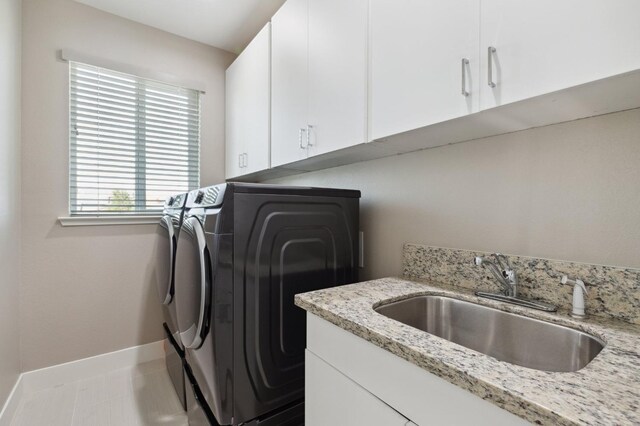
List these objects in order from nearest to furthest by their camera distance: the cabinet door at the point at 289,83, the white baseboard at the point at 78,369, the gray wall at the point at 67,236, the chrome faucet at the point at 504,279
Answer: the chrome faucet at the point at 504,279
the cabinet door at the point at 289,83
the white baseboard at the point at 78,369
the gray wall at the point at 67,236

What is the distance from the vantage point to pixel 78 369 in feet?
7.07

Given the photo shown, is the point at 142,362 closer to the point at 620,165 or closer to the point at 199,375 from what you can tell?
the point at 199,375

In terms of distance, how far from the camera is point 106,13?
2.24 m

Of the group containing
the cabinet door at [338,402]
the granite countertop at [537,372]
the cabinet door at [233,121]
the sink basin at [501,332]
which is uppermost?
the cabinet door at [233,121]

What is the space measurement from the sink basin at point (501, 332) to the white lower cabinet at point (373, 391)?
0.74 feet

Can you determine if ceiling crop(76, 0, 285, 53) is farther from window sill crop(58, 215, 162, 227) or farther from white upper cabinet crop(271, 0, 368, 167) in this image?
window sill crop(58, 215, 162, 227)

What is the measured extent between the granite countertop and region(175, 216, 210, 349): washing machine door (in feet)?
1.74

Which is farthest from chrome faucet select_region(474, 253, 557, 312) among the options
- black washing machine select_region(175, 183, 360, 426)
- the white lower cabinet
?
black washing machine select_region(175, 183, 360, 426)

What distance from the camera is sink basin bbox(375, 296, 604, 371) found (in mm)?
817

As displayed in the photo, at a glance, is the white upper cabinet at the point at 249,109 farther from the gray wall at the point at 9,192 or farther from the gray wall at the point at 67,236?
the gray wall at the point at 9,192

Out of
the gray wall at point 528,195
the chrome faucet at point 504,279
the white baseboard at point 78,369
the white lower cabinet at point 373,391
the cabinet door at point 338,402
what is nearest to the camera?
the white lower cabinet at point 373,391

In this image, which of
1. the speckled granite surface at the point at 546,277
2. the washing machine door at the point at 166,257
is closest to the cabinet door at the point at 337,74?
the speckled granite surface at the point at 546,277

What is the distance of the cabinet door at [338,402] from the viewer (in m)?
0.76

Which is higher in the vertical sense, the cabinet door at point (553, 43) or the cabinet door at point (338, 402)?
the cabinet door at point (553, 43)
